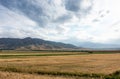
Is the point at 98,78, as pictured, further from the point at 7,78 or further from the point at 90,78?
the point at 7,78

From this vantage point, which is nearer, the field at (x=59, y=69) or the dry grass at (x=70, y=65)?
the field at (x=59, y=69)

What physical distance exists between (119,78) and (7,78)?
15.1 m

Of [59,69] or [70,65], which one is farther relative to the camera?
[70,65]

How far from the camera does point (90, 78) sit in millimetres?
33906

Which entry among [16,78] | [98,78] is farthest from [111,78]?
[16,78]

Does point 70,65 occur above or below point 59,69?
above

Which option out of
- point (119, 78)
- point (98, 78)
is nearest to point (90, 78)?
point (98, 78)

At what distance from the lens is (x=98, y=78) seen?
110 feet

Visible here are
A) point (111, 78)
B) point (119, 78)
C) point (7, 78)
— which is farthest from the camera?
point (111, 78)

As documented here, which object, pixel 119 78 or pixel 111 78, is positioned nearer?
pixel 119 78

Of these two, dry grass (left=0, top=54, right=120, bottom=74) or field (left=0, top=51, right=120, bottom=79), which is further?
dry grass (left=0, top=54, right=120, bottom=74)

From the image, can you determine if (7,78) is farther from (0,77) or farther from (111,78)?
(111,78)

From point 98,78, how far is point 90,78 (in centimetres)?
120

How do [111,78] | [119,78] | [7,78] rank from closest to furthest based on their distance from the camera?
[7,78] → [119,78] → [111,78]
